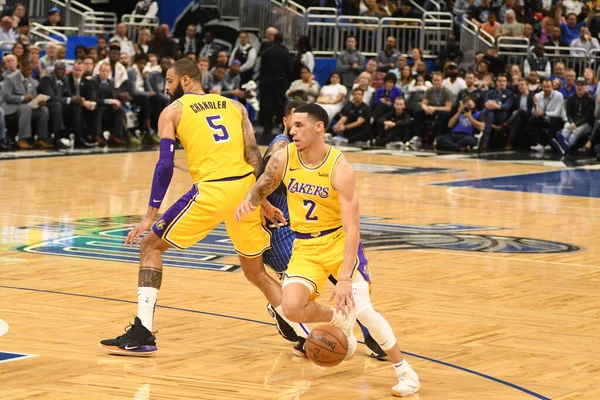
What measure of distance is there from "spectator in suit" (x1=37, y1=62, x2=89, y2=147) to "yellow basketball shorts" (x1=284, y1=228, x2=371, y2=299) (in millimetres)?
15188

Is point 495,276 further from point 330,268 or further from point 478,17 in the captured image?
point 478,17

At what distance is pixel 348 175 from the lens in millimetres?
6762

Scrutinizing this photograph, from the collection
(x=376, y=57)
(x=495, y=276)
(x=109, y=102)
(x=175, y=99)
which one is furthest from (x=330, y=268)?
(x=376, y=57)

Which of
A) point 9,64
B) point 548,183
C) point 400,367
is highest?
point 9,64

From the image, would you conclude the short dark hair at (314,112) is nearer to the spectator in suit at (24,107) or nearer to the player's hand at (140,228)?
the player's hand at (140,228)

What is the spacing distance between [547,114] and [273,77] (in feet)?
19.5

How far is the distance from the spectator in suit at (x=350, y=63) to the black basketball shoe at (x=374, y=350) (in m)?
18.6

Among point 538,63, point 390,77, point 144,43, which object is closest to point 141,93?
point 144,43

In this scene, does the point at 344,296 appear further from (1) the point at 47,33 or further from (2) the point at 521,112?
(1) the point at 47,33

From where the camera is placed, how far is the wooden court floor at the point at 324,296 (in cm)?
672

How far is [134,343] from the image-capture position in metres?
7.25

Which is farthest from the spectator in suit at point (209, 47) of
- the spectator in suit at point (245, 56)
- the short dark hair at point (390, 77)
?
the short dark hair at point (390, 77)

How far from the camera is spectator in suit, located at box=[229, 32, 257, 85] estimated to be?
26.6m

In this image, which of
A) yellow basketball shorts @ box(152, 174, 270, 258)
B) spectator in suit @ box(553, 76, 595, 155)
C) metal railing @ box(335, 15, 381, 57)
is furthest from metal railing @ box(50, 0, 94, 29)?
yellow basketball shorts @ box(152, 174, 270, 258)
